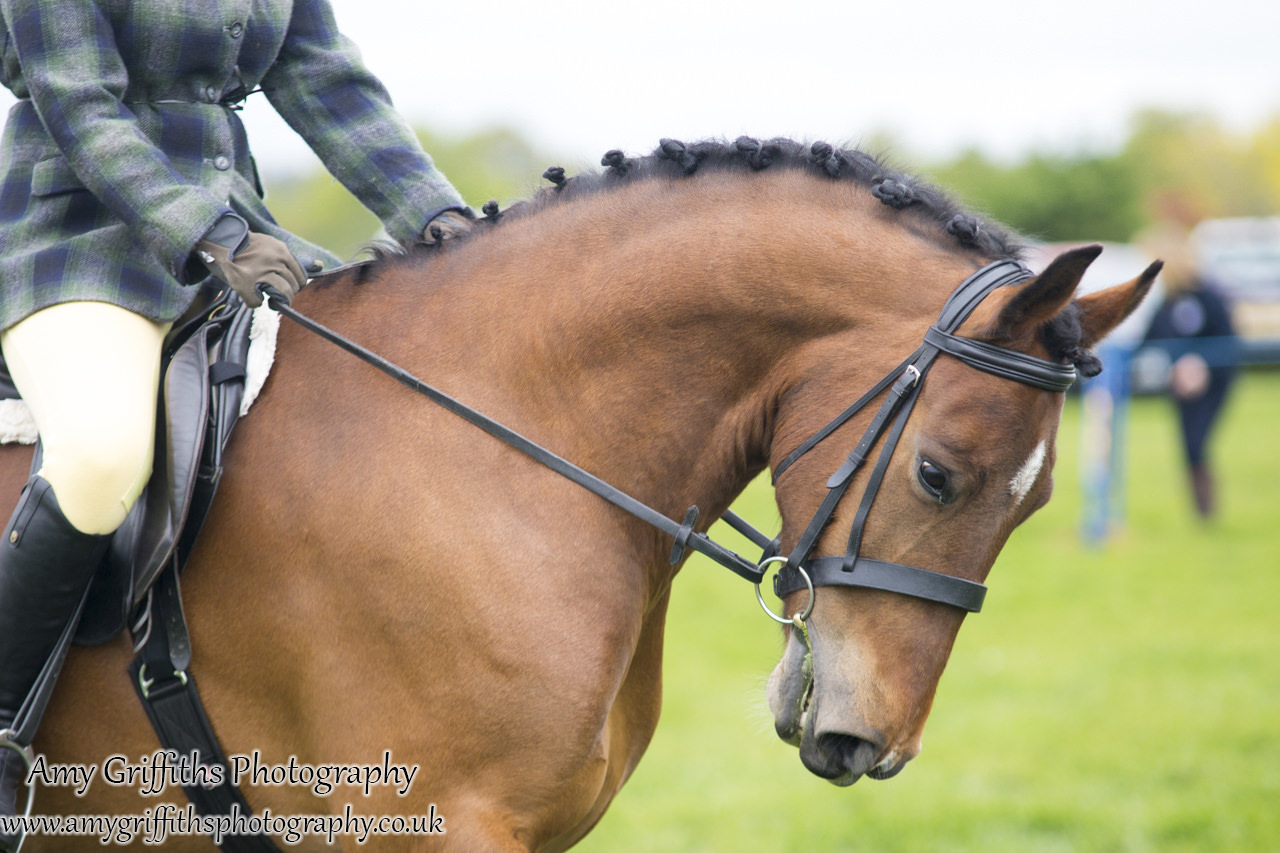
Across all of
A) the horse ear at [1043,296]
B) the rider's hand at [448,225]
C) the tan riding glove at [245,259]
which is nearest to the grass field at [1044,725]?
the horse ear at [1043,296]

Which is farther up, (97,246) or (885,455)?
(97,246)

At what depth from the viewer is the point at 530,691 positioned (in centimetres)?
233

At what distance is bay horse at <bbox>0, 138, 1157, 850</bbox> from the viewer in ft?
7.62

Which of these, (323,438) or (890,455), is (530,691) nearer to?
(323,438)

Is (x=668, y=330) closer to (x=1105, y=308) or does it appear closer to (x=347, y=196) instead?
(x=1105, y=308)

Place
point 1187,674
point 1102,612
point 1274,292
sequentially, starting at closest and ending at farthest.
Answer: point 1187,674, point 1102,612, point 1274,292

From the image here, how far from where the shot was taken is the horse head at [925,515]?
2264 millimetres

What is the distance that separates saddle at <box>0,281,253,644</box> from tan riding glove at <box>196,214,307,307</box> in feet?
0.71

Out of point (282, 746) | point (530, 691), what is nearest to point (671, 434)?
point (530, 691)

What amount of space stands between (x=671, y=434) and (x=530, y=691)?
635 mm

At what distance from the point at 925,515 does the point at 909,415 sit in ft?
0.68

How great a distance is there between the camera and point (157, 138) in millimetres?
2693

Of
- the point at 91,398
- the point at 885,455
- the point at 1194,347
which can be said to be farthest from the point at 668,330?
the point at 1194,347

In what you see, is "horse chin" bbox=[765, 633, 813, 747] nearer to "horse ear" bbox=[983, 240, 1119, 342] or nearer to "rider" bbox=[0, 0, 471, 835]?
"horse ear" bbox=[983, 240, 1119, 342]
